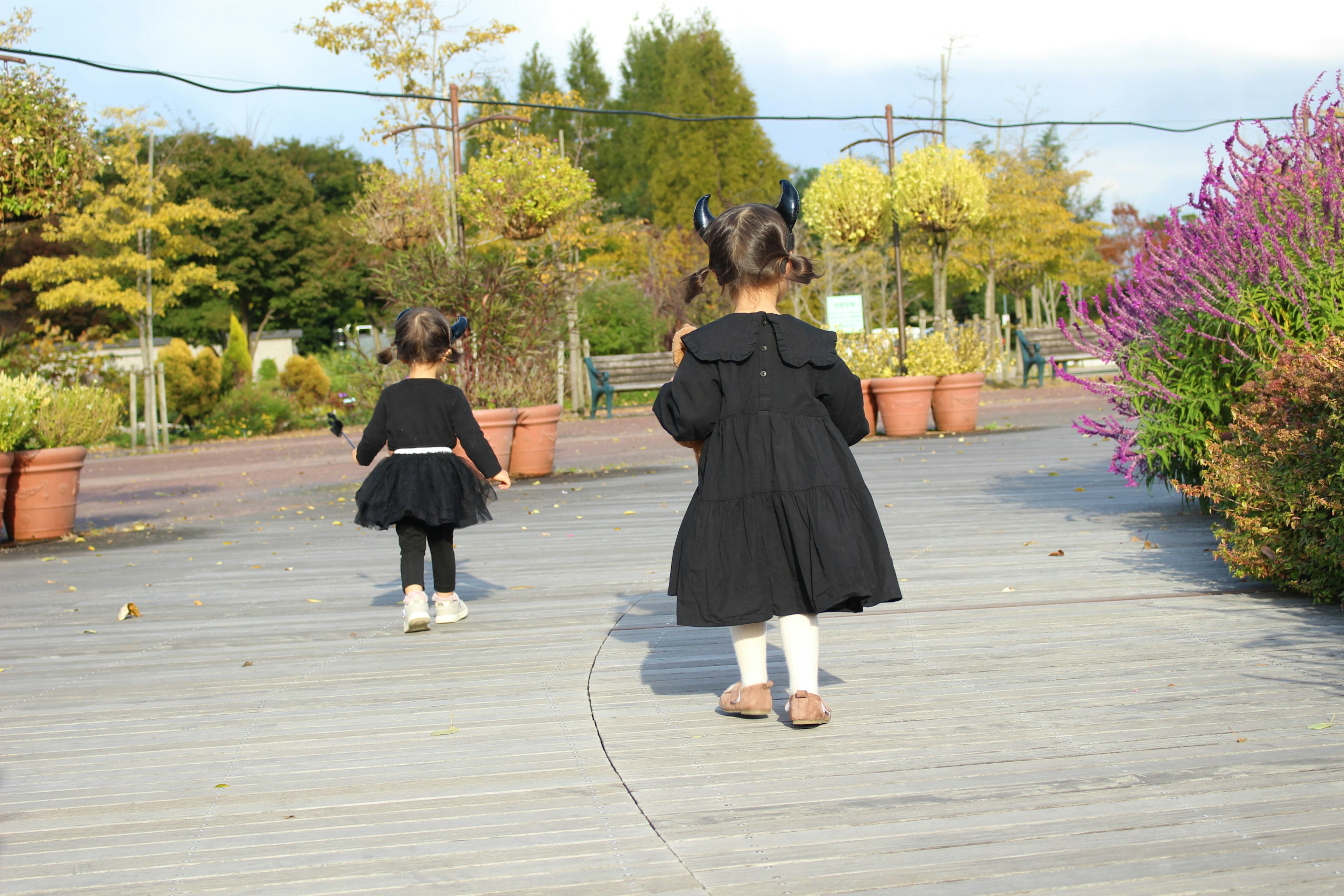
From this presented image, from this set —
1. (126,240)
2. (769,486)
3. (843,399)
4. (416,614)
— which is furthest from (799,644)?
(126,240)

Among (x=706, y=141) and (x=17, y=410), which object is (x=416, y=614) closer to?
(x=17, y=410)

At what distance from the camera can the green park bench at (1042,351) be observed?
79.3 feet

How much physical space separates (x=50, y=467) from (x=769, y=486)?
7.07 m

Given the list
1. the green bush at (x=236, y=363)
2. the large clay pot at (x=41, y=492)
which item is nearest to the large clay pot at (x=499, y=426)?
the large clay pot at (x=41, y=492)

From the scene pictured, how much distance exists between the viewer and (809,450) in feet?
11.0

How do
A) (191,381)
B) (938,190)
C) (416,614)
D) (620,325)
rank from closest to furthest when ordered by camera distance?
(416,614) → (938,190) → (191,381) → (620,325)

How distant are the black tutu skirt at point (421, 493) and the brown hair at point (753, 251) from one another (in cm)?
208

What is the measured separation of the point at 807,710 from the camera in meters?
3.28

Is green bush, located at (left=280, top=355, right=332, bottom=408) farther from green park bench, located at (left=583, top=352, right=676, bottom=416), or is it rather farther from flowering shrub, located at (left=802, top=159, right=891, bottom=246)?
flowering shrub, located at (left=802, top=159, right=891, bottom=246)

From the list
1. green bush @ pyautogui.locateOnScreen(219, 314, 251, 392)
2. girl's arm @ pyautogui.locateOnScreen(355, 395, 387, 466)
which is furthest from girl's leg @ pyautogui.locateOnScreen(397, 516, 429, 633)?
green bush @ pyautogui.locateOnScreen(219, 314, 251, 392)

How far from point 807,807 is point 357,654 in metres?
2.46

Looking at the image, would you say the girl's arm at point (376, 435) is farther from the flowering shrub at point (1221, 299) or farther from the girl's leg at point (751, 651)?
the flowering shrub at point (1221, 299)

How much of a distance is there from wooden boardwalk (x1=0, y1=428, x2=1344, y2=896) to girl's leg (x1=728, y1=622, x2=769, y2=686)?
0.14m

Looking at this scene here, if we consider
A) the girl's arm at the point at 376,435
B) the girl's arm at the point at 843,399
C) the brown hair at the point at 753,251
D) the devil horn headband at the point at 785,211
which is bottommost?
the girl's arm at the point at 376,435
